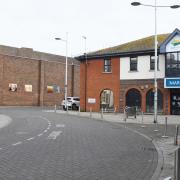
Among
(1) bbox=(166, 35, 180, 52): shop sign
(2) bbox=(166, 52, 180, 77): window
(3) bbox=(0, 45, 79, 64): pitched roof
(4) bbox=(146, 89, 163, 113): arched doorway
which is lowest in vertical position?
(4) bbox=(146, 89, 163, 113): arched doorway

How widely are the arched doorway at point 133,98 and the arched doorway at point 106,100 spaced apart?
296 centimetres

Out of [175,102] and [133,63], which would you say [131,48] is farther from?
[175,102]

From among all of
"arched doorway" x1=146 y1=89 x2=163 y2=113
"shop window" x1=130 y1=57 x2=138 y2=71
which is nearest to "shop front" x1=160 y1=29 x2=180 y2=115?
"arched doorway" x1=146 y1=89 x2=163 y2=113

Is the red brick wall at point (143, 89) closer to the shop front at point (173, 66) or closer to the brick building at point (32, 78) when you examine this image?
the shop front at point (173, 66)

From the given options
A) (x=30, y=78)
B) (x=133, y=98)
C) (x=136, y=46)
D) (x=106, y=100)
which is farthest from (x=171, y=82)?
(x=30, y=78)

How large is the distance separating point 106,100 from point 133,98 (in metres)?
6.84

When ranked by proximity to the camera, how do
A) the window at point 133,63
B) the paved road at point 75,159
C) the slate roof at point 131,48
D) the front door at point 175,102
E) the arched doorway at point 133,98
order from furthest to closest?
1. the window at point 133,63
2. the arched doorway at point 133,98
3. the slate roof at point 131,48
4. the front door at point 175,102
5. the paved road at point 75,159

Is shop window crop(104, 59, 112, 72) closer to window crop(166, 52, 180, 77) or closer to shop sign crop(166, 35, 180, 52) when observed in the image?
window crop(166, 52, 180, 77)

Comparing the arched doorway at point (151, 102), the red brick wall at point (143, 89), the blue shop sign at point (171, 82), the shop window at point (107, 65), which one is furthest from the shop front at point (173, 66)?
the shop window at point (107, 65)

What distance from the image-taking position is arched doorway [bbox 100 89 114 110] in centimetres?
4666

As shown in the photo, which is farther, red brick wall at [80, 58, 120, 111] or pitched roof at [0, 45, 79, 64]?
pitched roof at [0, 45, 79, 64]

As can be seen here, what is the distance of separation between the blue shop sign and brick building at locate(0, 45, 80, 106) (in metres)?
29.1

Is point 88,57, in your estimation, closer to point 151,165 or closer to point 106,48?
point 106,48

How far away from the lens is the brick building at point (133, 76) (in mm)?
40188
